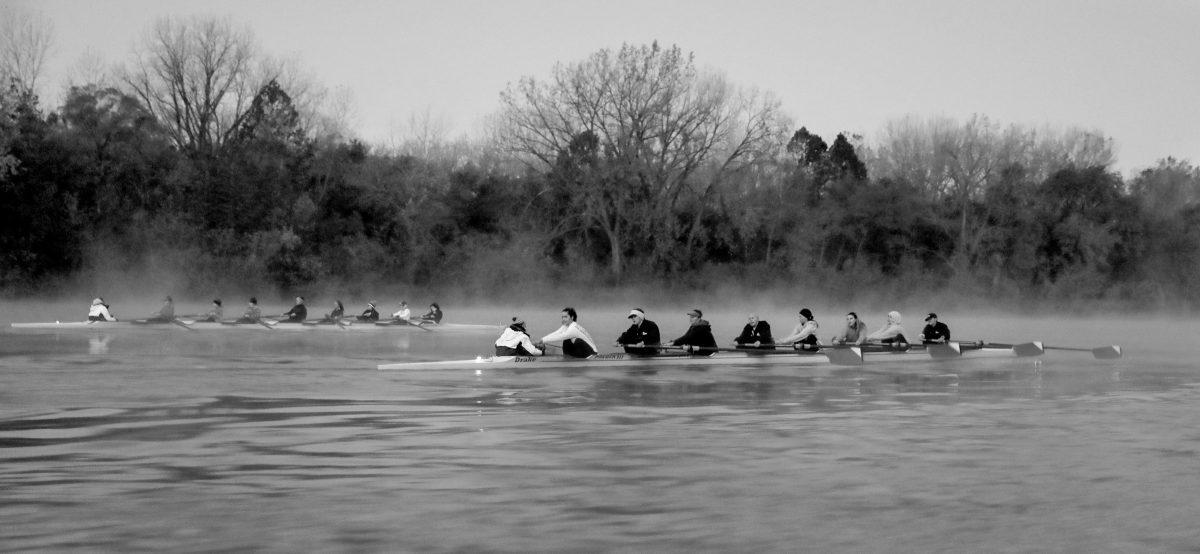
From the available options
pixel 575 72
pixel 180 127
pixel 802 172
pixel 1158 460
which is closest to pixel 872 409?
pixel 1158 460

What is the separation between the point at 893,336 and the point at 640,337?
17.0 ft

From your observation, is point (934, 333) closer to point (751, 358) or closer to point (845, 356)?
point (845, 356)

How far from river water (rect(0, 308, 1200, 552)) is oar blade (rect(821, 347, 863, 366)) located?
0.75m

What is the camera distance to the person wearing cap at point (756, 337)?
20516 mm

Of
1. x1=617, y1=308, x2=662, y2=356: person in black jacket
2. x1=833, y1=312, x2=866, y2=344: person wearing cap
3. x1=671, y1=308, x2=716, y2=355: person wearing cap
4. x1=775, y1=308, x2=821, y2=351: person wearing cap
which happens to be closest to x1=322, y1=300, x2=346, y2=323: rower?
x1=617, y1=308, x2=662, y2=356: person in black jacket

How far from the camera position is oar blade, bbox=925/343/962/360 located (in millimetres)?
22188

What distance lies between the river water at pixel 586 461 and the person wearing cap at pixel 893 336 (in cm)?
236

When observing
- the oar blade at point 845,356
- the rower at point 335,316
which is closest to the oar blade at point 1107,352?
the oar blade at point 845,356

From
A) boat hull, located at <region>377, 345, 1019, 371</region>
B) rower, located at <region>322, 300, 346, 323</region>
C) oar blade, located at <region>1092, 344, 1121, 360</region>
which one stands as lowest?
boat hull, located at <region>377, 345, 1019, 371</region>

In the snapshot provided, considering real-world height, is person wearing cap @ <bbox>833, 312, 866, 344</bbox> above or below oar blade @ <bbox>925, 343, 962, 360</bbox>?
above

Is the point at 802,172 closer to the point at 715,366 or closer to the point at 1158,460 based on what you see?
the point at 715,366

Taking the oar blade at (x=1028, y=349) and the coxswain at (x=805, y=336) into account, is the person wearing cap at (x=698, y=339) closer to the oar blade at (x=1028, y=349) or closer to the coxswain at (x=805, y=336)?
the coxswain at (x=805, y=336)

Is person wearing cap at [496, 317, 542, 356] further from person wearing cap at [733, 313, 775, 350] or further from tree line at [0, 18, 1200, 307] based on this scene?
tree line at [0, 18, 1200, 307]

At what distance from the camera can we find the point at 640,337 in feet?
65.6
